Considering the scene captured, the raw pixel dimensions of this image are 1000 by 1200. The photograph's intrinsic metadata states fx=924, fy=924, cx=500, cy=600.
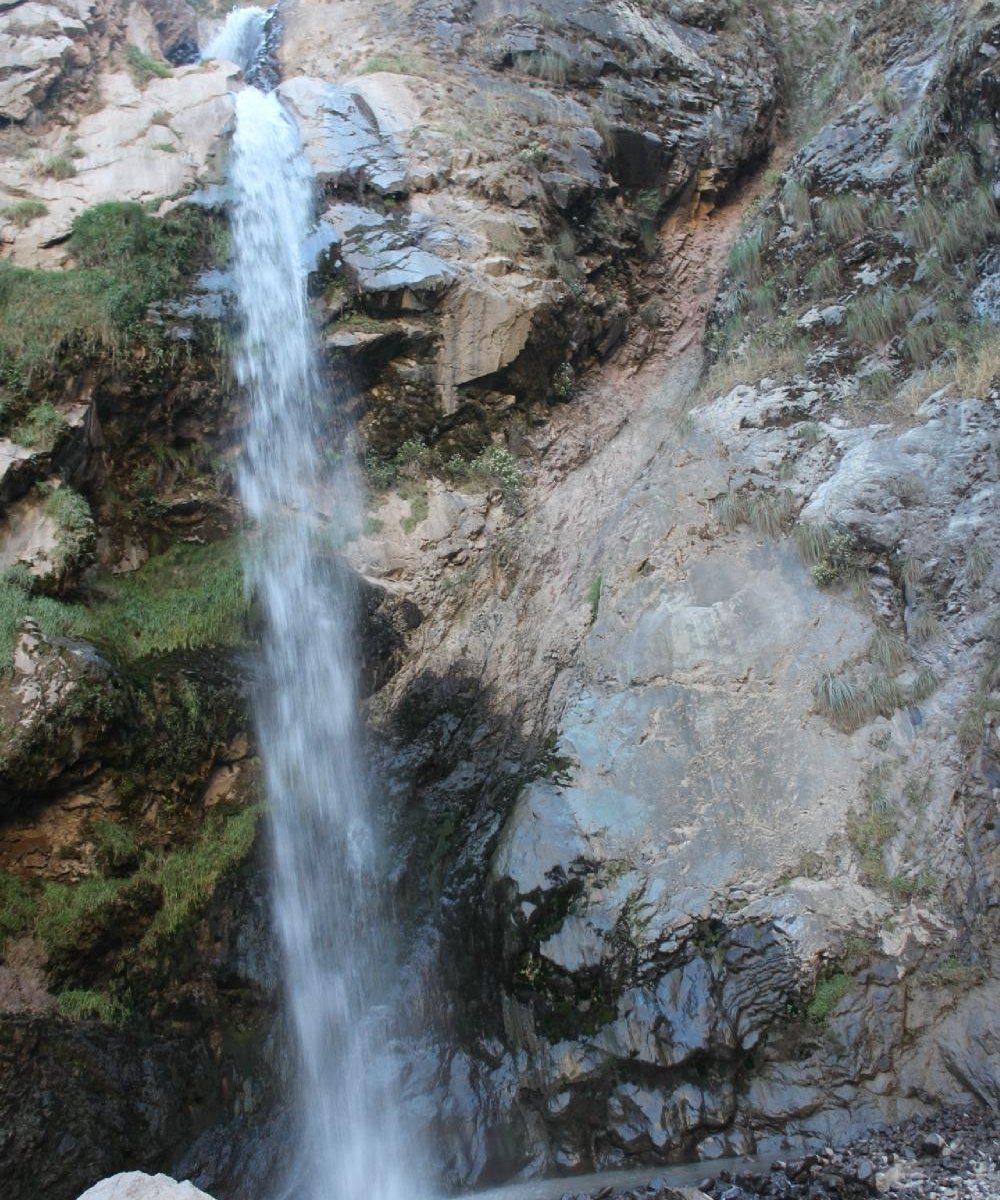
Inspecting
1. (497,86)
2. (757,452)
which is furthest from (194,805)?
(497,86)

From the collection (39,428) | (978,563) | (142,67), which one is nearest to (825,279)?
(978,563)

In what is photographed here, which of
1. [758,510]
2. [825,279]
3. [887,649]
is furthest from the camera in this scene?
[825,279]

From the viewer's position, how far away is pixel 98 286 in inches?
435

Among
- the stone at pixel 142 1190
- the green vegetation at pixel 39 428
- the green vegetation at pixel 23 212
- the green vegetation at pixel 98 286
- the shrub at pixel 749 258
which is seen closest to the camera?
the stone at pixel 142 1190

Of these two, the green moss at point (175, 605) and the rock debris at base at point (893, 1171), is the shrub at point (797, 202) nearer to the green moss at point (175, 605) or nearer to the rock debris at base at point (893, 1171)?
the green moss at point (175, 605)

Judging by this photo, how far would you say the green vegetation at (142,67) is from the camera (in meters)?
14.0

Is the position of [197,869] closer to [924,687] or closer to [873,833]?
[873,833]

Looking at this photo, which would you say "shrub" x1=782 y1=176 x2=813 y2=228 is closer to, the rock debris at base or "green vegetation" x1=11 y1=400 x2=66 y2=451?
"green vegetation" x1=11 y1=400 x2=66 y2=451

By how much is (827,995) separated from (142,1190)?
4.60m

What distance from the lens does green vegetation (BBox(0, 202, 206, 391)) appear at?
405 inches

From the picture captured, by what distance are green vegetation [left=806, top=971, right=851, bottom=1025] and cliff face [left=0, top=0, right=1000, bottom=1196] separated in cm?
2

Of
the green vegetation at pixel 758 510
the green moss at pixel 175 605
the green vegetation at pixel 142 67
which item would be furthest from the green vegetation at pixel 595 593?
the green vegetation at pixel 142 67

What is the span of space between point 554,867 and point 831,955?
7.12 feet

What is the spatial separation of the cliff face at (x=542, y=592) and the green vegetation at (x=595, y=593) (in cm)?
11
